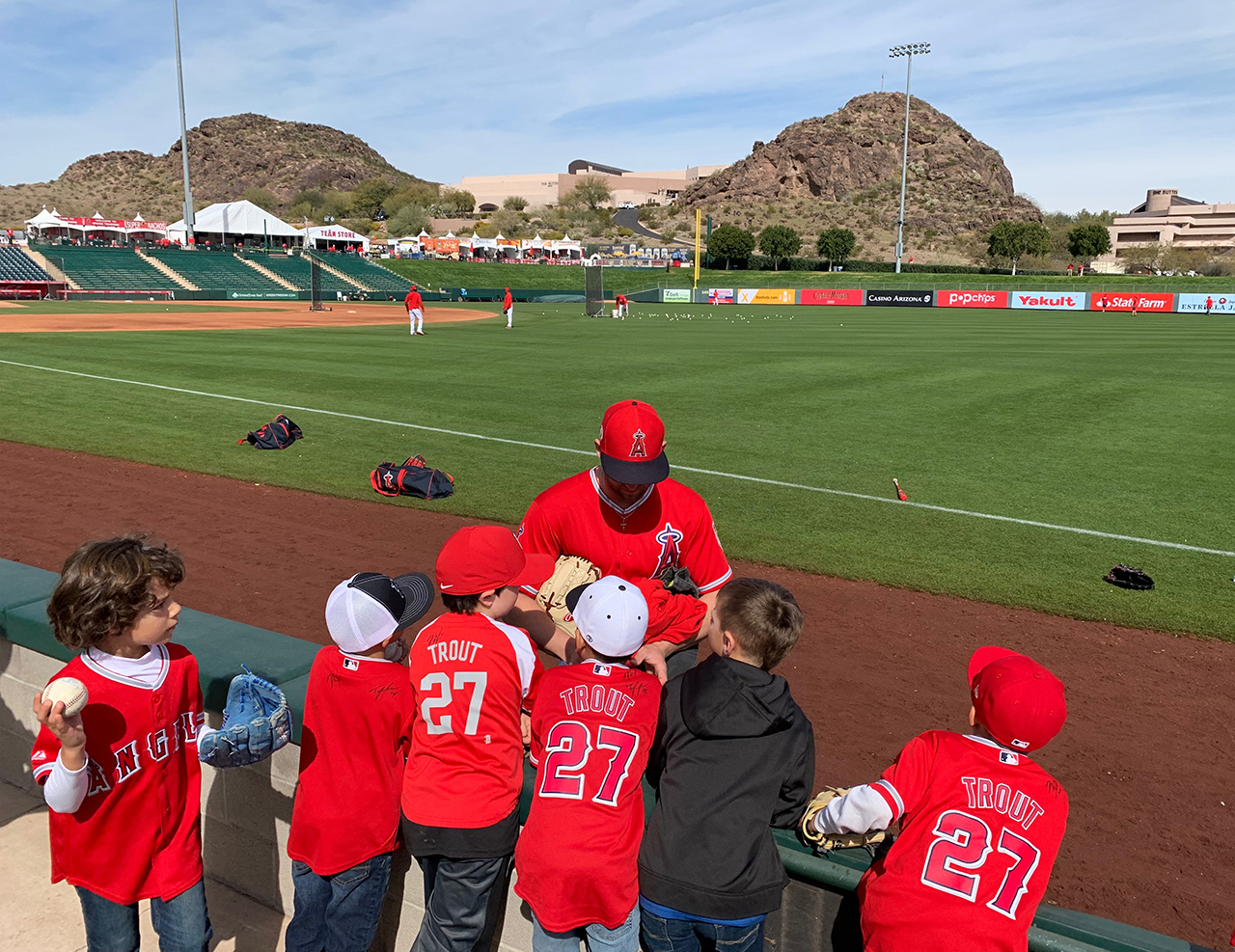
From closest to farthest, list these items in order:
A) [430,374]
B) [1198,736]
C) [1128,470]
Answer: [1198,736], [1128,470], [430,374]

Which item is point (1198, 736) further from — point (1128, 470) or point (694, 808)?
point (1128, 470)

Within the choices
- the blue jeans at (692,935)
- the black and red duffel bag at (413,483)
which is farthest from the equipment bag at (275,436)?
the blue jeans at (692,935)

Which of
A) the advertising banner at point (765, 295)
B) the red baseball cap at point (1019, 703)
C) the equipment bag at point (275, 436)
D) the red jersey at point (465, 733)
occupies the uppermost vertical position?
the advertising banner at point (765, 295)

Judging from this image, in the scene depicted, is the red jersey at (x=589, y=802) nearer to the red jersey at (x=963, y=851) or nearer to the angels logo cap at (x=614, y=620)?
the angels logo cap at (x=614, y=620)

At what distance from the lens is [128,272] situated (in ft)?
184

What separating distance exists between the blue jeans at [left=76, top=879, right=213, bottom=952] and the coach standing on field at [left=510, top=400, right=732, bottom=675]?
173cm

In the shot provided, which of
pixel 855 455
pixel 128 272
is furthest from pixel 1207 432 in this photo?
pixel 128 272

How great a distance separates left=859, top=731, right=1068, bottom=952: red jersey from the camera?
2.38 meters

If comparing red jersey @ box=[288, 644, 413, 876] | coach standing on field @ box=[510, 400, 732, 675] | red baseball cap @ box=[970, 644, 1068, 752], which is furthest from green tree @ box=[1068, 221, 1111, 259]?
red jersey @ box=[288, 644, 413, 876]

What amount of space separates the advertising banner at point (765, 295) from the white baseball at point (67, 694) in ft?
229

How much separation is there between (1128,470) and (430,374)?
1486 cm

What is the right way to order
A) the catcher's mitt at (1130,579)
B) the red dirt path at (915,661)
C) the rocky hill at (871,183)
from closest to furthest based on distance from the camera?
the red dirt path at (915,661), the catcher's mitt at (1130,579), the rocky hill at (871,183)

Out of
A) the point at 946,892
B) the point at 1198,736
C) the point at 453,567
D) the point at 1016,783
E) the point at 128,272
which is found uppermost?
the point at 128,272

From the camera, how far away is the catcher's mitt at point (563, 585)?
3.88 meters
